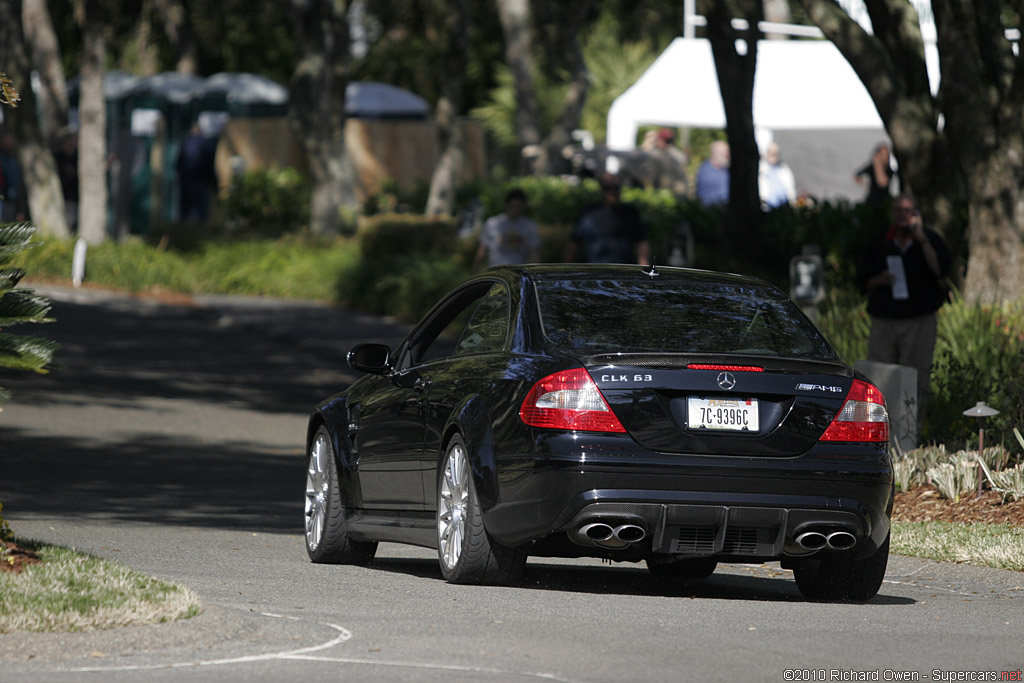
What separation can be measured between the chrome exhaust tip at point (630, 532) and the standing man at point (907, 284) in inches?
263

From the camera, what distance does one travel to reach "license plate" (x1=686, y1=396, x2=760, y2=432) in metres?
7.89

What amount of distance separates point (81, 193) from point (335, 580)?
22.1 meters

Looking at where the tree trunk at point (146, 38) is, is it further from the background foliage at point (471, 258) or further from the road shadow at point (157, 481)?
the road shadow at point (157, 481)

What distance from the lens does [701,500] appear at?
25.8ft

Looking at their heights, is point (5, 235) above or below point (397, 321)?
above

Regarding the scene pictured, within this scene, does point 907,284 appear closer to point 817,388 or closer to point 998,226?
point 998,226

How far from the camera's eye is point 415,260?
2609 cm

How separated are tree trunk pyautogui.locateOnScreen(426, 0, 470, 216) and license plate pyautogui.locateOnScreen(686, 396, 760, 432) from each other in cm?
2695

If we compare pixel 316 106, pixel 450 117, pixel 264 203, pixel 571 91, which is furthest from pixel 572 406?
pixel 571 91

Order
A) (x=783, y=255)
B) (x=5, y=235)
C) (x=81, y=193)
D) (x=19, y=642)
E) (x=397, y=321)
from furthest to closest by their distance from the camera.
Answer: (x=81, y=193), (x=397, y=321), (x=783, y=255), (x=5, y=235), (x=19, y=642)

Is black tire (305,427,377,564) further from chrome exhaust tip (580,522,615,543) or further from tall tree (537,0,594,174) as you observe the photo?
tall tree (537,0,594,174)

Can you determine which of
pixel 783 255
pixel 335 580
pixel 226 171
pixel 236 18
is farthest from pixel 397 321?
pixel 236 18

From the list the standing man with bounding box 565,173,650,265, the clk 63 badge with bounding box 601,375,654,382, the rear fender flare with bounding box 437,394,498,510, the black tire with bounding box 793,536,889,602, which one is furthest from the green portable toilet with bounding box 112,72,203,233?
the clk 63 badge with bounding box 601,375,654,382

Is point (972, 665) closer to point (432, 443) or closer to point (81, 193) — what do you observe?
point (432, 443)
